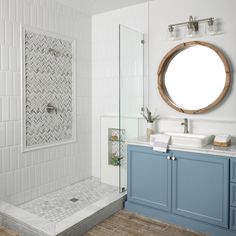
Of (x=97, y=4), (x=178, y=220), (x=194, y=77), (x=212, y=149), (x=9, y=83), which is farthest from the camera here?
(x=97, y=4)

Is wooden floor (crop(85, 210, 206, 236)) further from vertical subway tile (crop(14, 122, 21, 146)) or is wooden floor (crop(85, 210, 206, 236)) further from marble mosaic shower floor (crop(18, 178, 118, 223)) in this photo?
vertical subway tile (crop(14, 122, 21, 146))

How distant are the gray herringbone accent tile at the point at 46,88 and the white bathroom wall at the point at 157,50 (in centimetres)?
52

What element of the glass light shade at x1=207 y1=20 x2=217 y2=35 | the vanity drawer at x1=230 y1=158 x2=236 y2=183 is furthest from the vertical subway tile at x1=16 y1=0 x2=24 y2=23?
the vanity drawer at x1=230 y1=158 x2=236 y2=183

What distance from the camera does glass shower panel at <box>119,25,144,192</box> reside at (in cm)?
316

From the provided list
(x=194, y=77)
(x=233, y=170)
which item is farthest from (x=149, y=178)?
(x=194, y=77)

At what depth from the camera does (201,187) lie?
8.84 ft

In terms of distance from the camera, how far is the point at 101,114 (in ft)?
13.2

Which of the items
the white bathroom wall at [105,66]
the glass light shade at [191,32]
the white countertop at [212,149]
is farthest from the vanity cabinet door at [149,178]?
the glass light shade at [191,32]

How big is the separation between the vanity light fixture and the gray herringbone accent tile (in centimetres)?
140

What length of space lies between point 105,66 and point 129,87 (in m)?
0.83

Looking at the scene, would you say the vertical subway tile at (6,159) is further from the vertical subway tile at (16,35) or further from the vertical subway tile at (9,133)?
the vertical subway tile at (16,35)

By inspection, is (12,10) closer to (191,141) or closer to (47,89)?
(47,89)

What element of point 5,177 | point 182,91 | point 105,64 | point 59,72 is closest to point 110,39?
point 105,64

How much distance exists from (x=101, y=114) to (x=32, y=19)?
159 centimetres
